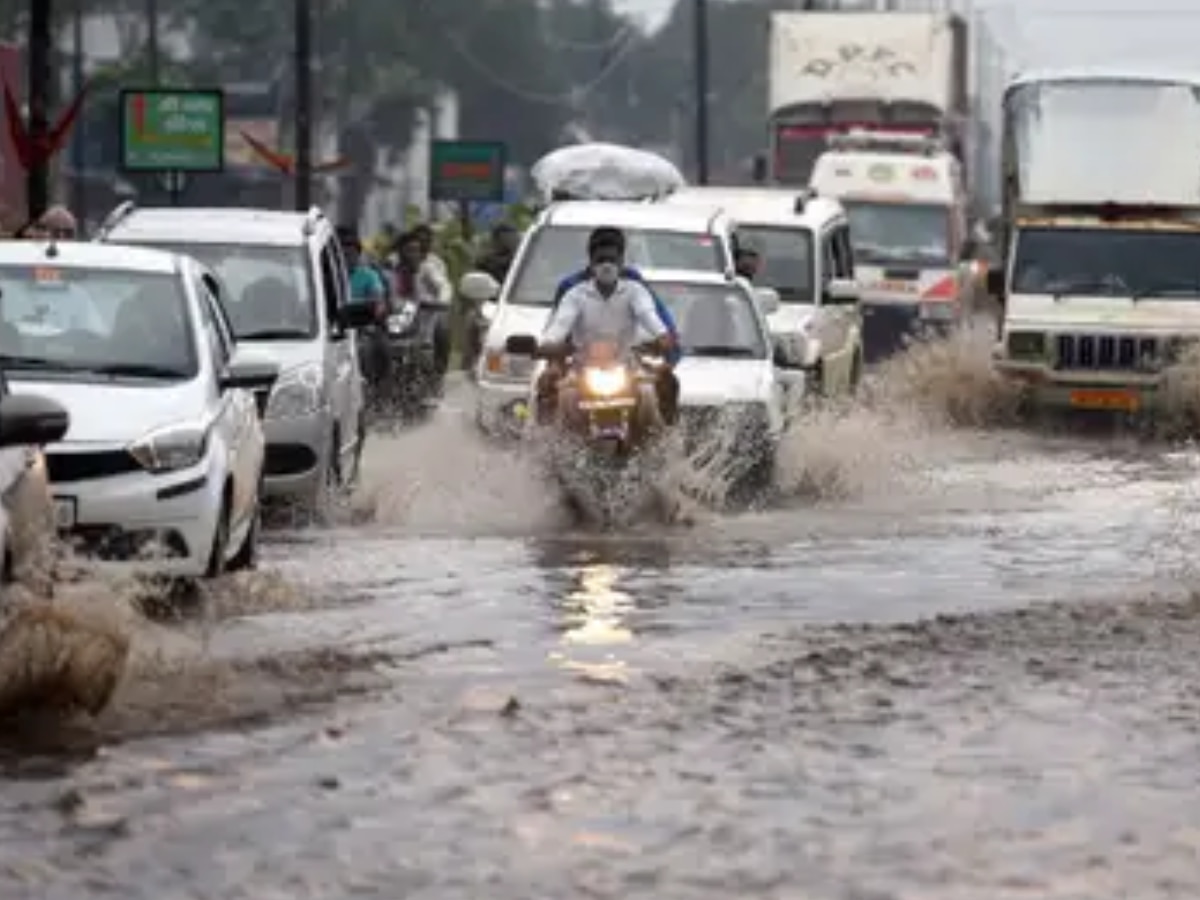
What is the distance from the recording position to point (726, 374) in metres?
21.3

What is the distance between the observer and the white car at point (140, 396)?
44.4ft

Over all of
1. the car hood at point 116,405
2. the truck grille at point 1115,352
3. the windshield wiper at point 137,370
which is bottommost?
the truck grille at point 1115,352

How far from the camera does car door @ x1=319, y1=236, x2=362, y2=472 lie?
19.8 m

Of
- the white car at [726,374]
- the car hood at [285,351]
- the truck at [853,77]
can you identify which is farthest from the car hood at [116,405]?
the truck at [853,77]

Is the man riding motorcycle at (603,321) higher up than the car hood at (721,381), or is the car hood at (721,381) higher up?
the man riding motorcycle at (603,321)

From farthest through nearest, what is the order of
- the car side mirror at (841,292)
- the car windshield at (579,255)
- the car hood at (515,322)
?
the car side mirror at (841,292), the car windshield at (579,255), the car hood at (515,322)

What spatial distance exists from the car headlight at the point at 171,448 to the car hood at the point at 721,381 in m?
6.85

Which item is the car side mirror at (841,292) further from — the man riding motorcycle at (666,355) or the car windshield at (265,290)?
the man riding motorcycle at (666,355)

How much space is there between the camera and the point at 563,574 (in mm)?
15914

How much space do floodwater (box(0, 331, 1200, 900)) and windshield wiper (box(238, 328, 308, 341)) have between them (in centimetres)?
130

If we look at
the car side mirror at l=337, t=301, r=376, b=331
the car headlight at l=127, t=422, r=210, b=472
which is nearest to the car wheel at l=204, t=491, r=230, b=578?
the car headlight at l=127, t=422, r=210, b=472

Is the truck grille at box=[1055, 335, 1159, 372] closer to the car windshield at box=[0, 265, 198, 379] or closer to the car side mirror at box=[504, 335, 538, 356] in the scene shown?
the car side mirror at box=[504, 335, 538, 356]

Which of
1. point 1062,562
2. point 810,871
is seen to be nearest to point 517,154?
point 1062,562

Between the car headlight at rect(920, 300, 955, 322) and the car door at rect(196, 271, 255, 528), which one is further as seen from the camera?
the car headlight at rect(920, 300, 955, 322)
